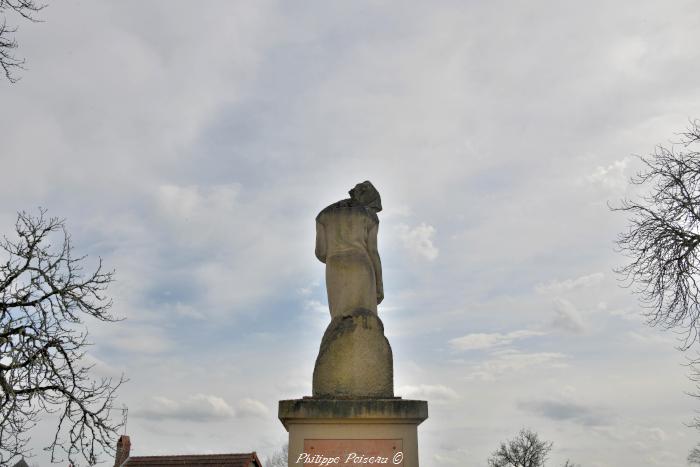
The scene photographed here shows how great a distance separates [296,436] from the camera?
6059mm

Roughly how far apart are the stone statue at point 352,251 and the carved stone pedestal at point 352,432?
123 centimetres

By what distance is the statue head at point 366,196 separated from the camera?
7.59m

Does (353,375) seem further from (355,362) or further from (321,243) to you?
(321,243)

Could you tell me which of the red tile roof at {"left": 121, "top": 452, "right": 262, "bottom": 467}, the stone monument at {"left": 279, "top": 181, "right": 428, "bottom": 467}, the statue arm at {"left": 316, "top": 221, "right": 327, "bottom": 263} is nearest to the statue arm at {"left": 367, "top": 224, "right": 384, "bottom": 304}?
the stone monument at {"left": 279, "top": 181, "right": 428, "bottom": 467}

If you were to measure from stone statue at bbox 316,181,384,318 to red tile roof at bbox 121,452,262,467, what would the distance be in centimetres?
2104

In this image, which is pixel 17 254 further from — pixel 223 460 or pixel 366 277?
pixel 223 460

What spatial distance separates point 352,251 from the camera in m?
7.18

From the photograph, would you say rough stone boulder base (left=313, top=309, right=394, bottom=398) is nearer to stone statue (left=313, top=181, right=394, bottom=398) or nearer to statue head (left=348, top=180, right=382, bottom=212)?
stone statue (left=313, top=181, right=394, bottom=398)

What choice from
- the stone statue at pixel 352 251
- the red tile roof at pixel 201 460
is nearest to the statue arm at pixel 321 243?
the stone statue at pixel 352 251

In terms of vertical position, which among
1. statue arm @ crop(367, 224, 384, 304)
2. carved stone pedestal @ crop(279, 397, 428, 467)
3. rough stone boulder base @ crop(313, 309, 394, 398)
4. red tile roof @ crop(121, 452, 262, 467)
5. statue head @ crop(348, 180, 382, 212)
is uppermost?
statue head @ crop(348, 180, 382, 212)

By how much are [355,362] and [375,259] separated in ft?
4.42

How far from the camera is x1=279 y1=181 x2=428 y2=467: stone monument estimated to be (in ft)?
19.7

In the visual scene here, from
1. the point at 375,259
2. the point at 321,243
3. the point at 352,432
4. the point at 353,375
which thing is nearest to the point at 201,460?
the point at 321,243

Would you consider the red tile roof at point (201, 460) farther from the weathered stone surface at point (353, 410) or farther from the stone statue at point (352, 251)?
the weathered stone surface at point (353, 410)
